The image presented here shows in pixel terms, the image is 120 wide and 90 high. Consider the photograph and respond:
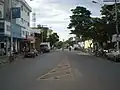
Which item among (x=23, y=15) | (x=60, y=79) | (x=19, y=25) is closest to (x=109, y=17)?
(x=19, y=25)

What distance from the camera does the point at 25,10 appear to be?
258ft

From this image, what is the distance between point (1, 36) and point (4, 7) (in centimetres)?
956

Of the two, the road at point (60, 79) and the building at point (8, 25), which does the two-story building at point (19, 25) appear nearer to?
the building at point (8, 25)

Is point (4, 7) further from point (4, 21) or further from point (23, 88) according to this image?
point (23, 88)

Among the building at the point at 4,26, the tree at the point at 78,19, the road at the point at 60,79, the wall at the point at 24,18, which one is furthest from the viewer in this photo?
the tree at the point at 78,19

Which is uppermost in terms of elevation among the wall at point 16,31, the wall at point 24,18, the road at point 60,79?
the wall at point 24,18

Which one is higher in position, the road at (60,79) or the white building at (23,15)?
the white building at (23,15)

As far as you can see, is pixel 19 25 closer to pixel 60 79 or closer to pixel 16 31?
pixel 16 31

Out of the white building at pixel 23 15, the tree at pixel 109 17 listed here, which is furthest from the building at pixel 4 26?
the tree at pixel 109 17

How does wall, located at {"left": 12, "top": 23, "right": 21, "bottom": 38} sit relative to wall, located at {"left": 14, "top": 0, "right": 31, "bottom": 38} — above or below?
below

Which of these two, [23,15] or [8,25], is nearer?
[8,25]

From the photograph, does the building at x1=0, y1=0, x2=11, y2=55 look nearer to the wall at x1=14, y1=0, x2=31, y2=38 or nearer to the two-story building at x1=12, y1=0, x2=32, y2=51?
the two-story building at x1=12, y1=0, x2=32, y2=51

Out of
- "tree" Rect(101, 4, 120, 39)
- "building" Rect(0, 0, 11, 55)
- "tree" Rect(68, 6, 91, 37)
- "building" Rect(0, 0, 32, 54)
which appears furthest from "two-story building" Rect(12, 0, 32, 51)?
"tree" Rect(68, 6, 91, 37)

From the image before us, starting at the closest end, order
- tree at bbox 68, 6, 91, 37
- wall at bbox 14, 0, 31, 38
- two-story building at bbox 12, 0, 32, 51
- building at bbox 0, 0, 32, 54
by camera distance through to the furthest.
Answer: building at bbox 0, 0, 32, 54 → two-story building at bbox 12, 0, 32, 51 → wall at bbox 14, 0, 31, 38 → tree at bbox 68, 6, 91, 37
